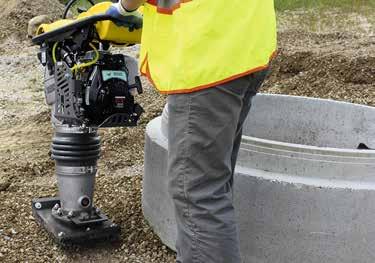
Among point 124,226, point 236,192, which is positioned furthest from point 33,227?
point 236,192

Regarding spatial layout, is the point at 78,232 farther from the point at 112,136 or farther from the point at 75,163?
the point at 112,136

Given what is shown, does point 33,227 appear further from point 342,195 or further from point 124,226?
point 342,195

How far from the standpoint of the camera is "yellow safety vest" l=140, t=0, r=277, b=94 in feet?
7.70

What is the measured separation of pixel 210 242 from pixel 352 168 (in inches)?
33.9

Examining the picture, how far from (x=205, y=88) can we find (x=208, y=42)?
16 centimetres

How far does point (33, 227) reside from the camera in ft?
12.5

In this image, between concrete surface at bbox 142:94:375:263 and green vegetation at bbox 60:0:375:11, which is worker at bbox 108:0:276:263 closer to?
concrete surface at bbox 142:94:375:263

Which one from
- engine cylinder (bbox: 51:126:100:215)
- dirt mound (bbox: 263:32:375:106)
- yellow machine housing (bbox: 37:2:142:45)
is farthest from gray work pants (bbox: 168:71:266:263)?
dirt mound (bbox: 263:32:375:106)

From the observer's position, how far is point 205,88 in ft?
7.77

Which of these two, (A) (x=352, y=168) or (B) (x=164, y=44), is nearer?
(B) (x=164, y=44)

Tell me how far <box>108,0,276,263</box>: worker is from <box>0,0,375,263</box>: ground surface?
40.8 inches

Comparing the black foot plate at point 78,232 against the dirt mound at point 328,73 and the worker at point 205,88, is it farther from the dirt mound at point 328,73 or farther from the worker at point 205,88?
the dirt mound at point 328,73

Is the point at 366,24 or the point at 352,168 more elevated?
the point at 352,168

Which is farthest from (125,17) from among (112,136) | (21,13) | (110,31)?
(21,13)
